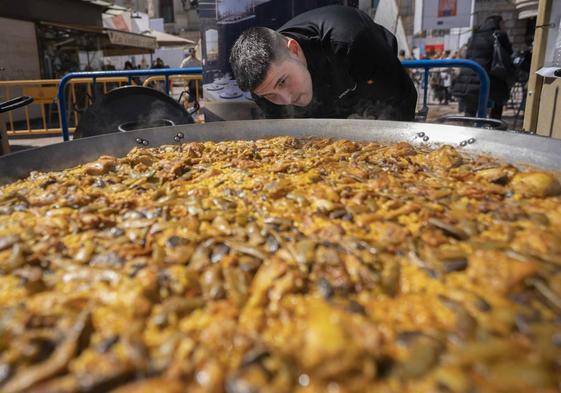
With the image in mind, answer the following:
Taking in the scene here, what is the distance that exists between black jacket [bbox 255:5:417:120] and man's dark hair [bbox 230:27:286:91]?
1.27ft

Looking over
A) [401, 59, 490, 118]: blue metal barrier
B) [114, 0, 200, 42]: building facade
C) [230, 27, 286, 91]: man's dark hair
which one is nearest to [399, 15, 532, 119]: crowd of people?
[401, 59, 490, 118]: blue metal barrier

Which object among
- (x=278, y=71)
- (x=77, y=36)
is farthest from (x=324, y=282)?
(x=77, y=36)

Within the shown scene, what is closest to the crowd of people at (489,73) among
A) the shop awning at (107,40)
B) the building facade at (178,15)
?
the shop awning at (107,40)

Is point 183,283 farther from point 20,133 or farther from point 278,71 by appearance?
point 20,133

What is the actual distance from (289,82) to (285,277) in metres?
2.12

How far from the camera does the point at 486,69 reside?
7254mm

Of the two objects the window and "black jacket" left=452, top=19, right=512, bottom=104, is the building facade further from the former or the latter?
"black jacket" left=452, top=19, right=512, bottom=104

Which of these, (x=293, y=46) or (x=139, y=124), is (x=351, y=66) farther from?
(x=139, y=124)

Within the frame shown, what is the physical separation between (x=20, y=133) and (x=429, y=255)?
10085 mm

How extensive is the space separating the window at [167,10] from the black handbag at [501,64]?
30146mm

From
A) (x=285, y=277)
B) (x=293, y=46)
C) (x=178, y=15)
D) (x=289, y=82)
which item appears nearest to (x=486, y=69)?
(x=293, y=46)

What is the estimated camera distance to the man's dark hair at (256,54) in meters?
2.76

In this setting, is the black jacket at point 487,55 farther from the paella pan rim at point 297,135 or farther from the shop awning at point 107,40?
the shop awning at point 107,40

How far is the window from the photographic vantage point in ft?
107
